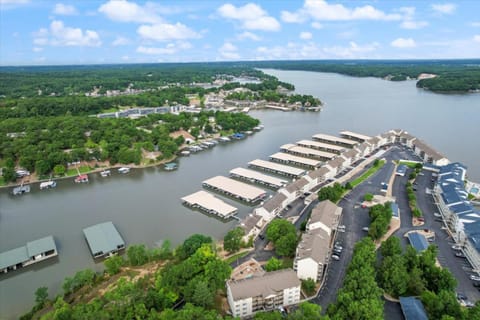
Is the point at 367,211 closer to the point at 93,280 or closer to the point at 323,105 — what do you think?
the point at 93,280

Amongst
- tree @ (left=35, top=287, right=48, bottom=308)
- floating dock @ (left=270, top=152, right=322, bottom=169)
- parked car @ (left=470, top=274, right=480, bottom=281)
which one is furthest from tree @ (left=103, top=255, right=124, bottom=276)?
floating dock @ (left=270, top=152, right=322, bottom=169)

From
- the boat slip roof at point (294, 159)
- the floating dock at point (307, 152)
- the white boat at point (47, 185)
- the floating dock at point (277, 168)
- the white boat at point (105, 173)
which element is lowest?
the white boat at point (47, 185)

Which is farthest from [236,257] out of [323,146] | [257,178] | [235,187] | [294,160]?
[323,146]

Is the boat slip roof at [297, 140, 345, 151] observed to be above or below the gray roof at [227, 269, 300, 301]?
above

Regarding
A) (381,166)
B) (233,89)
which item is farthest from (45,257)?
(233,89)

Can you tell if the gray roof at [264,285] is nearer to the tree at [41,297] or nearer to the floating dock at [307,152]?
the tree at [41,297]

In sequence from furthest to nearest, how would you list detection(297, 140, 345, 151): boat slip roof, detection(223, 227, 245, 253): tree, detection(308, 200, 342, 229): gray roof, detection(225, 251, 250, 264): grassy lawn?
detection(297, 140, 345, 151): boat slip roof
detection(308, 200, 342, 229): gray roof
detection(223, 227, 245, 253): tree
detection(225, 251, 250, 264): grassy lawn

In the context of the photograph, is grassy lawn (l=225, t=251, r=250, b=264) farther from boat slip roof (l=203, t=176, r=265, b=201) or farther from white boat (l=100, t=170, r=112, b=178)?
white boat (l=100, t=170, r=112, b=178)

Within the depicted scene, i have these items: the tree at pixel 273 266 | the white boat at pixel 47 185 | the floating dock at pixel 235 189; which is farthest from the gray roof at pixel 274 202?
the white boat at pixel 47 185
